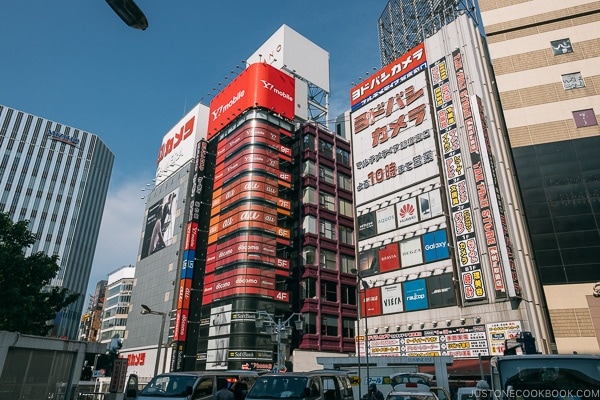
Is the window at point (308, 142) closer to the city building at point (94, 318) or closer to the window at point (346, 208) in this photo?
the window at point (346, 208)

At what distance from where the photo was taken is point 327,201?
51.7 m

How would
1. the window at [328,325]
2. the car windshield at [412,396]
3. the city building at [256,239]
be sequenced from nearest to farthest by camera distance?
1. the car windshield at [412,396]
2. the city building at [256,239]
3. the window at [328,325]

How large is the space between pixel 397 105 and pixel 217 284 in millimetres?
28340

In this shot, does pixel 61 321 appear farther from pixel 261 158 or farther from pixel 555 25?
pixel 555 25

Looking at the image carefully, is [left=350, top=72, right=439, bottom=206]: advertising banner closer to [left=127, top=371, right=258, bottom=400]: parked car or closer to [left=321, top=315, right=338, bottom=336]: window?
[left=321, top=315, right=338, bottom=336]: window

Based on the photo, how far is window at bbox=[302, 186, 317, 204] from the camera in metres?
49.6

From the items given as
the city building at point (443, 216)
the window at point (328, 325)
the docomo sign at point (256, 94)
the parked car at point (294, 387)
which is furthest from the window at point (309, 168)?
the parked car at point (294, 387)

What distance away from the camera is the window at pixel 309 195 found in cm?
4962

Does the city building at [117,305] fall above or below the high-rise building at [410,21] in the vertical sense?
below

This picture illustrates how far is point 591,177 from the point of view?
2930 centimetres

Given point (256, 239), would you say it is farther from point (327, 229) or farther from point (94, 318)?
point (94, 318)

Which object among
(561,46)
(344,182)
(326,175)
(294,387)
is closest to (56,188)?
(326,175)

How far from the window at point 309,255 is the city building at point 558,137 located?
23.5 m

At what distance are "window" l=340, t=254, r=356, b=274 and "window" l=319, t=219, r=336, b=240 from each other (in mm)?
2903
